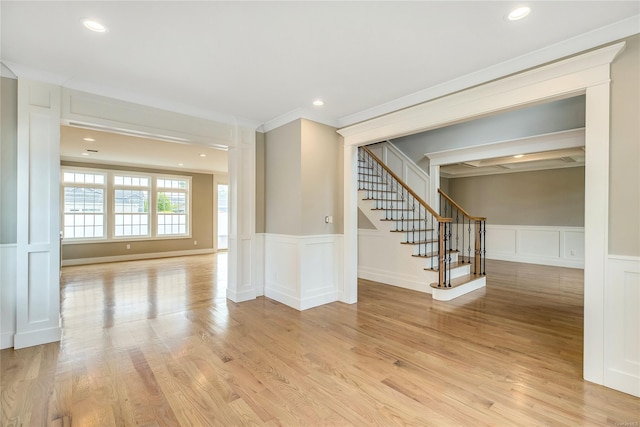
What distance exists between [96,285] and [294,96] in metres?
4.90

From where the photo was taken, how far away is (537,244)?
7.51 metres

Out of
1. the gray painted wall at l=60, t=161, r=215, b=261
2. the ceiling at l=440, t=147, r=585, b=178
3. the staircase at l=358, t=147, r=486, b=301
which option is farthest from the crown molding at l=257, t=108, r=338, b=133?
the gray painted wall at l=60, t=161, r=215, b=261

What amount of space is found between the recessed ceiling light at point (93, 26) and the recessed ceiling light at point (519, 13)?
2.93 metres

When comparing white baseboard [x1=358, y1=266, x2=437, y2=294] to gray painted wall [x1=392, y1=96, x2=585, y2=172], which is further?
white baseboard [x1=358, y1=266, x2=437, y2=294]

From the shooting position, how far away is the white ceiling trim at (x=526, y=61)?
7.04 feet

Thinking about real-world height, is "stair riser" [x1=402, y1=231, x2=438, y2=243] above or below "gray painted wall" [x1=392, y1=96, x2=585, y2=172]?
below

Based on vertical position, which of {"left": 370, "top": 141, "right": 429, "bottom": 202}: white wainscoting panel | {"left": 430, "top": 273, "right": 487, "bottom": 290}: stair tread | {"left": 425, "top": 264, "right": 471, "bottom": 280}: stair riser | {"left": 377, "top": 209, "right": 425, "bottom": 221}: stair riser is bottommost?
{"left": 430, "top": 273, "right": 487, "bottom": 290}: stair tread

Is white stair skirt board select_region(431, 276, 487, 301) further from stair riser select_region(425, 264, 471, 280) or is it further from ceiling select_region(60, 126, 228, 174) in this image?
ceiling select_region(60, 126, 228, 174)

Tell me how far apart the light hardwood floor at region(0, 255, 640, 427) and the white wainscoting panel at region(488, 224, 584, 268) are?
133 inches

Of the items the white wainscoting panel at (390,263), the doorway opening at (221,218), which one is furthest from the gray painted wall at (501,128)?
the doorway opening at (221,218)

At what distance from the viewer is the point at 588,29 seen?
2203 mm

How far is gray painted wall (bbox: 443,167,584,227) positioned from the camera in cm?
709

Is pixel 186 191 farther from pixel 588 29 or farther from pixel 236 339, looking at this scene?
pixel 588 29

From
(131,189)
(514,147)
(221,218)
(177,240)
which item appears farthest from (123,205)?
(514,147)
